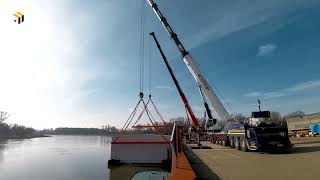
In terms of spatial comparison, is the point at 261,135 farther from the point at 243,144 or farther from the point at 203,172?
the point at 203,172

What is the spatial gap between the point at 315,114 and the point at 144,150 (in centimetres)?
4806

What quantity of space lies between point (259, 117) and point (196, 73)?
35.2 ft

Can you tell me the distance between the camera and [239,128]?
73.8ft

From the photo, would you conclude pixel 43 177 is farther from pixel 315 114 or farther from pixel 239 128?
pixel 315 114

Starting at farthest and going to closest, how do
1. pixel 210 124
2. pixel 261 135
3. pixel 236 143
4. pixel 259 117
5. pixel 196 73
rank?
pixel 210 124, pixel 196 73, pixel 236 143, pixel 259 117, pixel 261 135

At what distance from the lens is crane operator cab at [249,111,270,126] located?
2108cm

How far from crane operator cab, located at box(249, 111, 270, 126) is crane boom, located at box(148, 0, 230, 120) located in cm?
663

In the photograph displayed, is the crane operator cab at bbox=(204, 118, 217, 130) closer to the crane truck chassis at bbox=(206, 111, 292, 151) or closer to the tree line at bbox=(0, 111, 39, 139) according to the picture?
the crane truck chassis at bbox=(206, 111, 292, 151)

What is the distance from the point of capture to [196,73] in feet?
102

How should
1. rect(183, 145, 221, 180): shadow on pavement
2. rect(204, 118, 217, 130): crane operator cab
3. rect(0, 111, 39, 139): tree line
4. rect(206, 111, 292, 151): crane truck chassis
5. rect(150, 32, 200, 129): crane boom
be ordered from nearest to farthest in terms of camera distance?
rect(183, 145, 221, 180): shadow on pavement, rect(206, 111, 292, 151): crane truck chassis, rect(204, 118, 217, 130): crane operator cab, rect(150, 32, 200, 129): crane boom, rect(0, 111, 39, 139): tree line

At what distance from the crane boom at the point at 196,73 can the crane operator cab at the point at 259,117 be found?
663 centimetres

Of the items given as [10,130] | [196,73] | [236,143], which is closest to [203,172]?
[236,143]

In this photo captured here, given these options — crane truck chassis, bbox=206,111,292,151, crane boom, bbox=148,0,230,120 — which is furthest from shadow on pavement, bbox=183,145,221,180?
crane boom, bbox=148,0,230,120

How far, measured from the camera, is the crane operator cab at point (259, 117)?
21.1 meters
